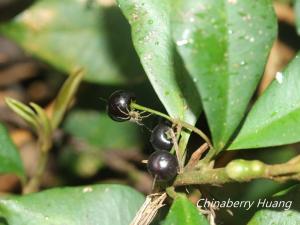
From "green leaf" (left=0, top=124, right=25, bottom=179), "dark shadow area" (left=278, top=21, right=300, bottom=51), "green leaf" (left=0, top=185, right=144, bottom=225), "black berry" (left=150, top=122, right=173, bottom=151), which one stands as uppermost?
"black berry" (left=150, top=122, right=173, bottom=151)

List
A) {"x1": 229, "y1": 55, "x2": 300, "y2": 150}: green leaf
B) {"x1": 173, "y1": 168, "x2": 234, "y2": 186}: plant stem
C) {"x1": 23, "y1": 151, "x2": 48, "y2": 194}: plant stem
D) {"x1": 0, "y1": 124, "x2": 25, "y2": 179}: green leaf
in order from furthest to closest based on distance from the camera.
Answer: {"x1": 23, "y1": 151, "x2": 48, "y2": 194}: plant stem, {"x1": 0, "y1": 124, "x2": 25, "y2": 179}: green leaf, {"x1": 229, "y1": 55, "x2": 300, "y2": 150}: green leaf, {"x1": 173, "y1": 168, "x2": 234, "y2": 186}: plant stem

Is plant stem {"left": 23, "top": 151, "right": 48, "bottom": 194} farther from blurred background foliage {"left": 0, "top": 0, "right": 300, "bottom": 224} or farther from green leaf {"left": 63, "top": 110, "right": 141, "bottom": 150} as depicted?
green leaf {"left": 63, "top": 110, "right": 141, "bottom": 150}

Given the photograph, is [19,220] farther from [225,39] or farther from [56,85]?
[56,85]

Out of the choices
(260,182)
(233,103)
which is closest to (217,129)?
(233,103)

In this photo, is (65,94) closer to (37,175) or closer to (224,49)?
(37,175)

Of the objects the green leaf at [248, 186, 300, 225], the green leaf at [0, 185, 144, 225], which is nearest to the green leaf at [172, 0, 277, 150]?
the green leaf at [248, 186, 300, 225]

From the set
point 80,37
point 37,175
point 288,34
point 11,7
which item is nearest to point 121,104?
point 37,175

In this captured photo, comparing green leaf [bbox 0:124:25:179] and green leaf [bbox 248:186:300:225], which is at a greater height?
green leaf [bbox 248:186:300:225]

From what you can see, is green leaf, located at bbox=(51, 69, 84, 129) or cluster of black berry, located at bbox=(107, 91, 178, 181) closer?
cluster of black berry, located at bbox=(107, 91, 178, 181)
